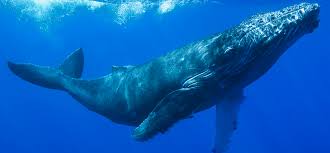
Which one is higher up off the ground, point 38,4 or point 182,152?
point 38,4

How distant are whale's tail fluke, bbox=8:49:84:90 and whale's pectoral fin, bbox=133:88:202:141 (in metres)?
Answer: 5.03

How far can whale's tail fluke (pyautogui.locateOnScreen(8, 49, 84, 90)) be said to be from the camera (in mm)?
12508

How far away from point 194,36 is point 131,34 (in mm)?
13664

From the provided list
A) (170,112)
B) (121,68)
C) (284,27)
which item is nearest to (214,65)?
(170,112)

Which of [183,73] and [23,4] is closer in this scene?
[183,73]

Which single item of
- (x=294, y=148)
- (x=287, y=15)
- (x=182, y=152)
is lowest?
(x=287, y=15)

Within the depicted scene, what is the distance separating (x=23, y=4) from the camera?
60250 mm

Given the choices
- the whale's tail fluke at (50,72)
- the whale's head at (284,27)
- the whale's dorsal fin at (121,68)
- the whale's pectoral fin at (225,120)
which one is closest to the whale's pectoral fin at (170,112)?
the whale's head at (284,27)

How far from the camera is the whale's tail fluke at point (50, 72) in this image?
12508 millimetres

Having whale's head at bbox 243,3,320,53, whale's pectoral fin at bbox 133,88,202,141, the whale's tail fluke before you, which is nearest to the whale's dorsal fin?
the whale's tail fluke

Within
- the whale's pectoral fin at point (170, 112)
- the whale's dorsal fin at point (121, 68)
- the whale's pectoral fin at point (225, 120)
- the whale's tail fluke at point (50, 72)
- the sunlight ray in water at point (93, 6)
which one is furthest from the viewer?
the sunlight ray in water at point (93, 6)

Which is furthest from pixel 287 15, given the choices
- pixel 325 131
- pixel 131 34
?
pixel 325 131

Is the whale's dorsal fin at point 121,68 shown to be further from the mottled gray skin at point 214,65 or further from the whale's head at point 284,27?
the whale's head at point 284,27

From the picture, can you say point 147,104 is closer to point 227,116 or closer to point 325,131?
point 227,116
